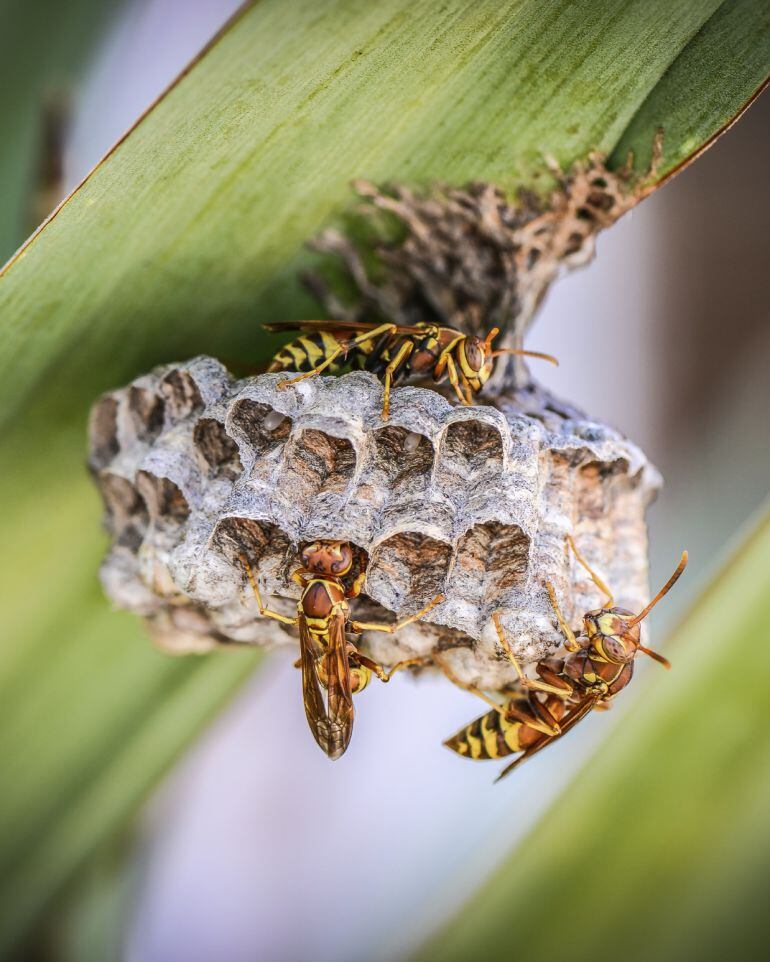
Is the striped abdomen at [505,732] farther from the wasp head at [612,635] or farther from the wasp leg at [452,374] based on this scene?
the wasp leg at [452,374]

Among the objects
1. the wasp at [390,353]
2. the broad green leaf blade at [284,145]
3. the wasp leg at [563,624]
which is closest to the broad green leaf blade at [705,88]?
the broad green leaf blade at [284,145]

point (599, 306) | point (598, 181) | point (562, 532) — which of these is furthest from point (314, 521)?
point (599, 306)

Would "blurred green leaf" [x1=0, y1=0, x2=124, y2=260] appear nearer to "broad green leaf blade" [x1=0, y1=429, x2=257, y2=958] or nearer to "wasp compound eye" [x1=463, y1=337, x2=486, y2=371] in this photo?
"broad green leaf blade" [x1=0, y1=429, x2=257, y2=958]

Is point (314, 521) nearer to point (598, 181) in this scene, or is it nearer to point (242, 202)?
point (242, 202)

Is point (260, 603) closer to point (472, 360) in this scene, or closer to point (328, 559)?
point (328, 559)

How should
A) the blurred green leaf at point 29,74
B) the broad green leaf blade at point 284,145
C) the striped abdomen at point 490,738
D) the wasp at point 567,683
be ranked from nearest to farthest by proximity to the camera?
1. the broad green leaf blade at point 284,145
2. the wasp at point 567,683
3. the striped abdomen at point 490,738
4. the blurred green leaf at point 29,74
